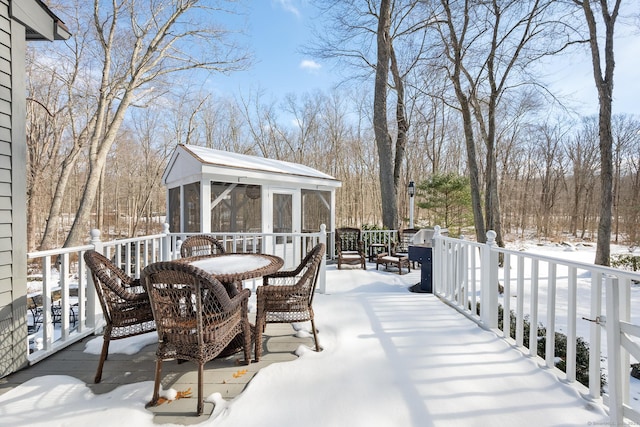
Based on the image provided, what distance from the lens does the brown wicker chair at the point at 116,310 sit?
7.38ft

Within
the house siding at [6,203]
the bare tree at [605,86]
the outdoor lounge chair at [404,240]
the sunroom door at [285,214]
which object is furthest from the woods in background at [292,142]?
the house siding at [6,203]

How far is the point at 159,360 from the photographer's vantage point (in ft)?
6.48

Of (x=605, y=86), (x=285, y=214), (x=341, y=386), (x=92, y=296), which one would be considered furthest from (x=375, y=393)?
Answer: (x=605, y=86)

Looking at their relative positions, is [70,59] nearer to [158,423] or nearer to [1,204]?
[1,204]

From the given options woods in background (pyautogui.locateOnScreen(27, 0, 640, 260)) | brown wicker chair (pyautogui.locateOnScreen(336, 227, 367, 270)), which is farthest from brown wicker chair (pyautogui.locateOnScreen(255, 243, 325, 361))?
woods in background (pyautogui.locateOnScreen(27, 0, 640, 260))

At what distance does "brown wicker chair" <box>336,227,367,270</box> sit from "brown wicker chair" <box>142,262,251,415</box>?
471 centimetres

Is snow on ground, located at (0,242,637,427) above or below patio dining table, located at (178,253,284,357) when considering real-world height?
below

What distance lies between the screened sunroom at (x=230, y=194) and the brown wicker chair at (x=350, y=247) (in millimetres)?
1127

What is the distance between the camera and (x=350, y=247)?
8250mm

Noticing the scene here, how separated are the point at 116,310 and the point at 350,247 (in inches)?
252

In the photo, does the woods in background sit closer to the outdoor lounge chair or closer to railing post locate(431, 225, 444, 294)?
the outdoor lounge chair

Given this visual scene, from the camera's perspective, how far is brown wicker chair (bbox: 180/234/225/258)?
12.0ft

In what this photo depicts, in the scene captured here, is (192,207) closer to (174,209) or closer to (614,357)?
(174,209)

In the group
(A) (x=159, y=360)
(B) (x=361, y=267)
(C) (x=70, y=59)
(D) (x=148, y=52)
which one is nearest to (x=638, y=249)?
(B) (x=361, y=267)
